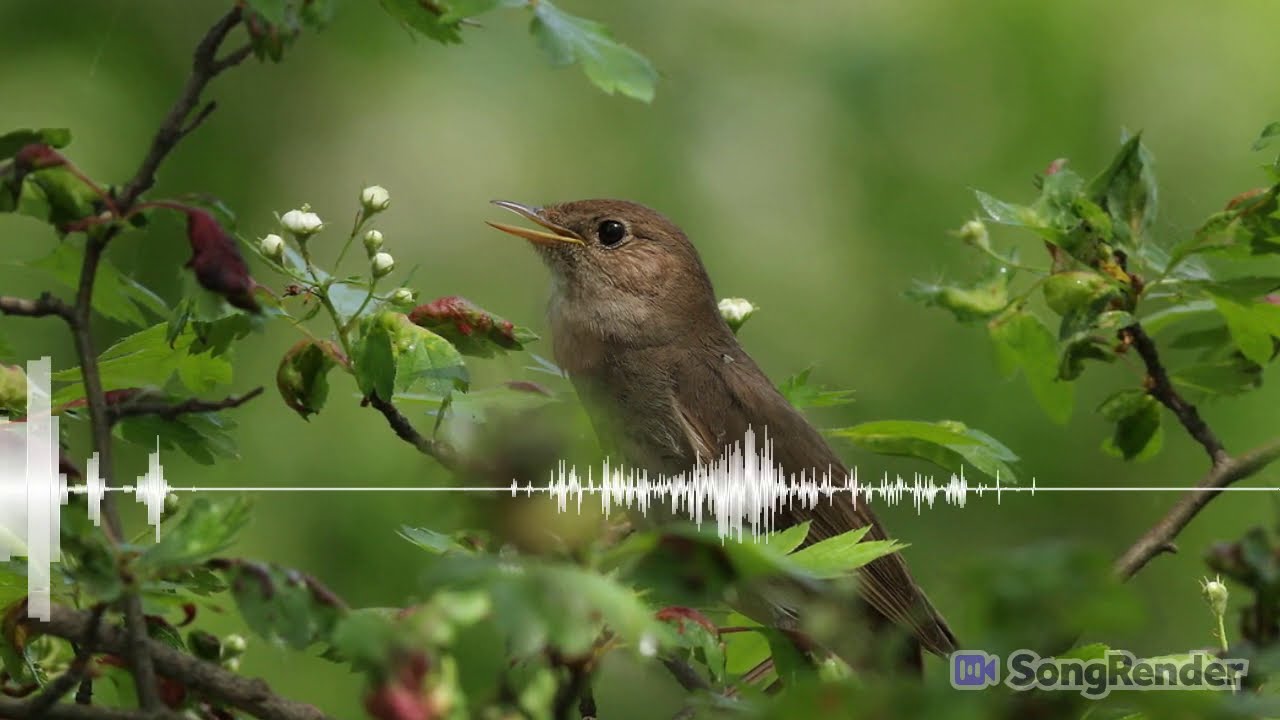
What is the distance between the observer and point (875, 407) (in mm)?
6156

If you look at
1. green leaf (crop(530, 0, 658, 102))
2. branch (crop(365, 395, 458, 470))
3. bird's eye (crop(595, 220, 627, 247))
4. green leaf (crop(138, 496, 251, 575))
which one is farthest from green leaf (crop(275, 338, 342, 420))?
bird's eye (crop(595, 220, 627, 247))

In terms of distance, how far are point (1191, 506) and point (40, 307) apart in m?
1.79

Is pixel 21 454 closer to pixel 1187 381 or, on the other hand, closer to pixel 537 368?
pixel 537 368

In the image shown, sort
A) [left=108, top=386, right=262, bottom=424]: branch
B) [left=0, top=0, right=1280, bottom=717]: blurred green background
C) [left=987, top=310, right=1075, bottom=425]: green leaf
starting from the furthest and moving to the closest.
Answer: [left=0, top=0, right=1280, bottom=717]: blurred green background
[left=987, top=310, right=1075, bottom=425]: green leaf
[left=108, top=386, right=262, bottom=424]: branch

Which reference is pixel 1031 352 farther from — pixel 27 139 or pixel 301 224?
pixel 27 139

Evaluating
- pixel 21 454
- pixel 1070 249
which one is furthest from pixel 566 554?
pixel 1070 249

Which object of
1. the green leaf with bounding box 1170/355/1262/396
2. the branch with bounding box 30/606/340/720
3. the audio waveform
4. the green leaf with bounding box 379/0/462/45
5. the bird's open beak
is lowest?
the branch with bounding box 30/606/340/720

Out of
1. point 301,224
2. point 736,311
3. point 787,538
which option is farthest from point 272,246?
point 736,311

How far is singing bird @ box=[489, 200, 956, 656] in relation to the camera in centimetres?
346

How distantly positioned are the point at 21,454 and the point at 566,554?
0.77 metres

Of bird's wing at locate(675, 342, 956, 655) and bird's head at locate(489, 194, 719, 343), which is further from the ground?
bird's head at locate(489, 194, 719, 343)

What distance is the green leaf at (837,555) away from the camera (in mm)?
1768

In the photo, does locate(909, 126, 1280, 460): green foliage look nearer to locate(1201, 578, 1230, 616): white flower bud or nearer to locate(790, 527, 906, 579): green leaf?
locate(1201, 578, 1230, 616): white flower bud

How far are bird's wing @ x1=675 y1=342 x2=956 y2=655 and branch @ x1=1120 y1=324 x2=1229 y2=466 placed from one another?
0.78 m
